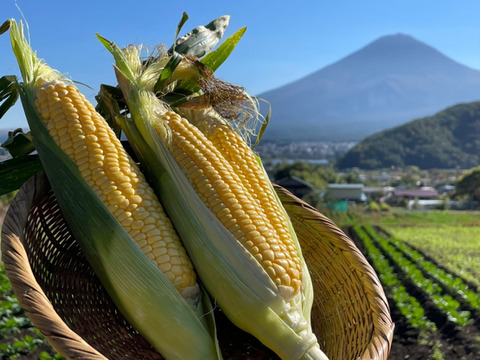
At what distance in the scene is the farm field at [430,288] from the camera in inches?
123

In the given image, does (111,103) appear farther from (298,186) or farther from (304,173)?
(304,173)

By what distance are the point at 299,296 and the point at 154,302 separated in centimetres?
40

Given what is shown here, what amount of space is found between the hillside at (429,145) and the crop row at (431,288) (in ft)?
114

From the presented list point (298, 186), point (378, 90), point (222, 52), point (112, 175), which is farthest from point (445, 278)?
point (378, 90)

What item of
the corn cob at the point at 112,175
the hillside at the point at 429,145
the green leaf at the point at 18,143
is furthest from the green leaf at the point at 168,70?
the hillside at the point at 429,145

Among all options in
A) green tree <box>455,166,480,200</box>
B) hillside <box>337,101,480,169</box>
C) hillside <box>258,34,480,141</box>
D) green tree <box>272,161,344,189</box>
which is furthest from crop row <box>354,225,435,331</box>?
hillside <box>258,34,480,141</box>

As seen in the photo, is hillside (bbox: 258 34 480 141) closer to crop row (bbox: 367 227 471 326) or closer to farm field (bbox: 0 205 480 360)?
farm field (bbox: 0 205 480 360)

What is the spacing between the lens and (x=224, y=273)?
1.44 m

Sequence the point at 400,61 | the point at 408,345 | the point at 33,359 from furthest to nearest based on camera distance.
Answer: the point at 400,61
the point at 408,345
the point at 33,359

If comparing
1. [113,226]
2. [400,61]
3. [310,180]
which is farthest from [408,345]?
[400,61]

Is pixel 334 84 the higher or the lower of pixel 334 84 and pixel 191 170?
the higher

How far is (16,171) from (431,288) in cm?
337

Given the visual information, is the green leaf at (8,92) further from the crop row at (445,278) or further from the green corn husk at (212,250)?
the crop row at (445,278)

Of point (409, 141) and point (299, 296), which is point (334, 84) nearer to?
point (409, 141)
